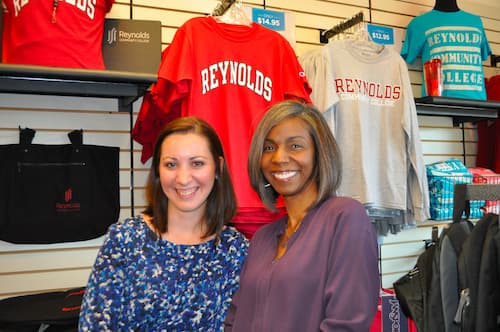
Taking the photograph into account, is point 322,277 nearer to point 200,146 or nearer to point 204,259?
point 204,259

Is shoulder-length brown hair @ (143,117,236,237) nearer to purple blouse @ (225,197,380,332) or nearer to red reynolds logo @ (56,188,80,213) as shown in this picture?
purple blouse @ (225,197,380,332)

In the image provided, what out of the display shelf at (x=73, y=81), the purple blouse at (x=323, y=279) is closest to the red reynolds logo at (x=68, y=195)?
→ the display shelf at (x=73, y=81)

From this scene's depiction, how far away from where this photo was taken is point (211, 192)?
1751 mm

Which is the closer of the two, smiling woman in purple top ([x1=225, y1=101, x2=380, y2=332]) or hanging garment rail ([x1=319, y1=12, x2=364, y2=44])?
smiling woman in purple top ([x1=225, y1=101, x2=380, y2=332])

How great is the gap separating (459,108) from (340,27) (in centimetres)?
111

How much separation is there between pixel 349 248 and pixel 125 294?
77 centimetres

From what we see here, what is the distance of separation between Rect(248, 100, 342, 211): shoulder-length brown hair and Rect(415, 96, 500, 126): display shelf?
5.64 feet

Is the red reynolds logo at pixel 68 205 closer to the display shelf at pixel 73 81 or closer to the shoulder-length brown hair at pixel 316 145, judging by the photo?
the display shelf at pixel 73 81

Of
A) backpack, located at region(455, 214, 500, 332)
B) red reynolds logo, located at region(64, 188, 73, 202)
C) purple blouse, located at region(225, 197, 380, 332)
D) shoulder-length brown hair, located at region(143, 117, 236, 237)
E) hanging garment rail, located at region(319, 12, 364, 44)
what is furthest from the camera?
hanging garment rail, located at region(319, 12, 364, 44)

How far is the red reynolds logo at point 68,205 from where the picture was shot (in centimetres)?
242

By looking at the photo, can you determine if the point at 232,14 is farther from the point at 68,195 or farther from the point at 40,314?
the point at 40,314

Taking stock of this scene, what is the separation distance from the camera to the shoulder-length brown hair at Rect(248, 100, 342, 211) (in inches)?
58.8

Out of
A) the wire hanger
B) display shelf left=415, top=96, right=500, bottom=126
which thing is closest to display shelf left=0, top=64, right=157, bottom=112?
the wire hanger

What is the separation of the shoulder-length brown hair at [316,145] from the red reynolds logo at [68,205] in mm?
1264
